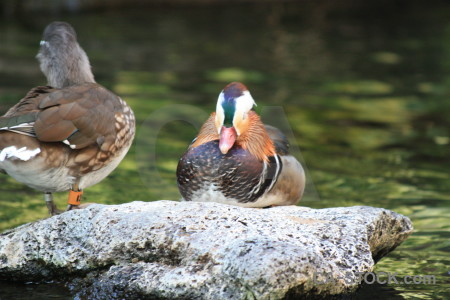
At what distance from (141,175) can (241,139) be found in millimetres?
2778

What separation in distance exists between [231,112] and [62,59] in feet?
3.93

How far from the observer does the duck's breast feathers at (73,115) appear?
15.1ft

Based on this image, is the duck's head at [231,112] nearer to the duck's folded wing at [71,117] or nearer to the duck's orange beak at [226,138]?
the duck's orange beak at [226,138]

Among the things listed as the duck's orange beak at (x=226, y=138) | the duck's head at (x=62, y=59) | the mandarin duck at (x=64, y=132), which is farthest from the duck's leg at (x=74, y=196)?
the duck's orange beak at (x=226, y=138)

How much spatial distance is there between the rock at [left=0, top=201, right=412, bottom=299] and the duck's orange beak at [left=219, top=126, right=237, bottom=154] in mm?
536

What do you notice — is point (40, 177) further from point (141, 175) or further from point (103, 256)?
point (141, 175)

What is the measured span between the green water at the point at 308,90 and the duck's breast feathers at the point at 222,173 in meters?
1.00

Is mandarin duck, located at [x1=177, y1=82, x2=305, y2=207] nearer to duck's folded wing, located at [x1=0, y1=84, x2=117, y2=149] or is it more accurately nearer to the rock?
the rock

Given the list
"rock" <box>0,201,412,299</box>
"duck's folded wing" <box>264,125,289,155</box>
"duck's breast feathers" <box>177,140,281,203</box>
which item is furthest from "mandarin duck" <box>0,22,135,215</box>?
"duck's folded wing" <box>264,125,289,155</box>

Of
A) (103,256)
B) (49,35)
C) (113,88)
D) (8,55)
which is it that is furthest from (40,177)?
(8,55)

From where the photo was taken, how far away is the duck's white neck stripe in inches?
176

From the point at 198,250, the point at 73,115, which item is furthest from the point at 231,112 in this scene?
the point at 198,250

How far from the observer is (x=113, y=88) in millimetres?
10836

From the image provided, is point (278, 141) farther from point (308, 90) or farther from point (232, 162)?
point (308, 90)
